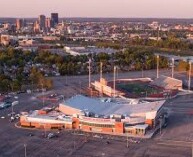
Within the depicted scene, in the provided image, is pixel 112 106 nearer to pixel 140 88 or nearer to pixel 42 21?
pixel 140 88

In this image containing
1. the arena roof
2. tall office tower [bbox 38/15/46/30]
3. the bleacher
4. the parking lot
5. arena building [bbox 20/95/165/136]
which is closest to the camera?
Result: the parking lot

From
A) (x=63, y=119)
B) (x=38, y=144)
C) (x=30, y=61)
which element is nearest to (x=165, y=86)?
(x=63, y=119)

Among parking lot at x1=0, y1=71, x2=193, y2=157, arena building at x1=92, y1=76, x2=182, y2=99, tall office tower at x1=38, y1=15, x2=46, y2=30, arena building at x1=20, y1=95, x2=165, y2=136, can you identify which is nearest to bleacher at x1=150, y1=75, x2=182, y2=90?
arena building at x1=92, y1=76, x2=182, y2=99

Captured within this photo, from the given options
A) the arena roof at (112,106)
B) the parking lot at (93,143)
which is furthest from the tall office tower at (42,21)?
the parking lot at (93,143)

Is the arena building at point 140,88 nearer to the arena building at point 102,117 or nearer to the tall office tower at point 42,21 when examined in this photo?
the arena building at point 102,117

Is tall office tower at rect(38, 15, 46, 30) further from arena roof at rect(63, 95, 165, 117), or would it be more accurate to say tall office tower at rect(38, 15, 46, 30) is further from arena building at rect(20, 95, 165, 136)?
arena building at rect(20, 95, 165, 136)

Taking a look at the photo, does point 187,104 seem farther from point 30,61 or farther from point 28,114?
point 30,61
